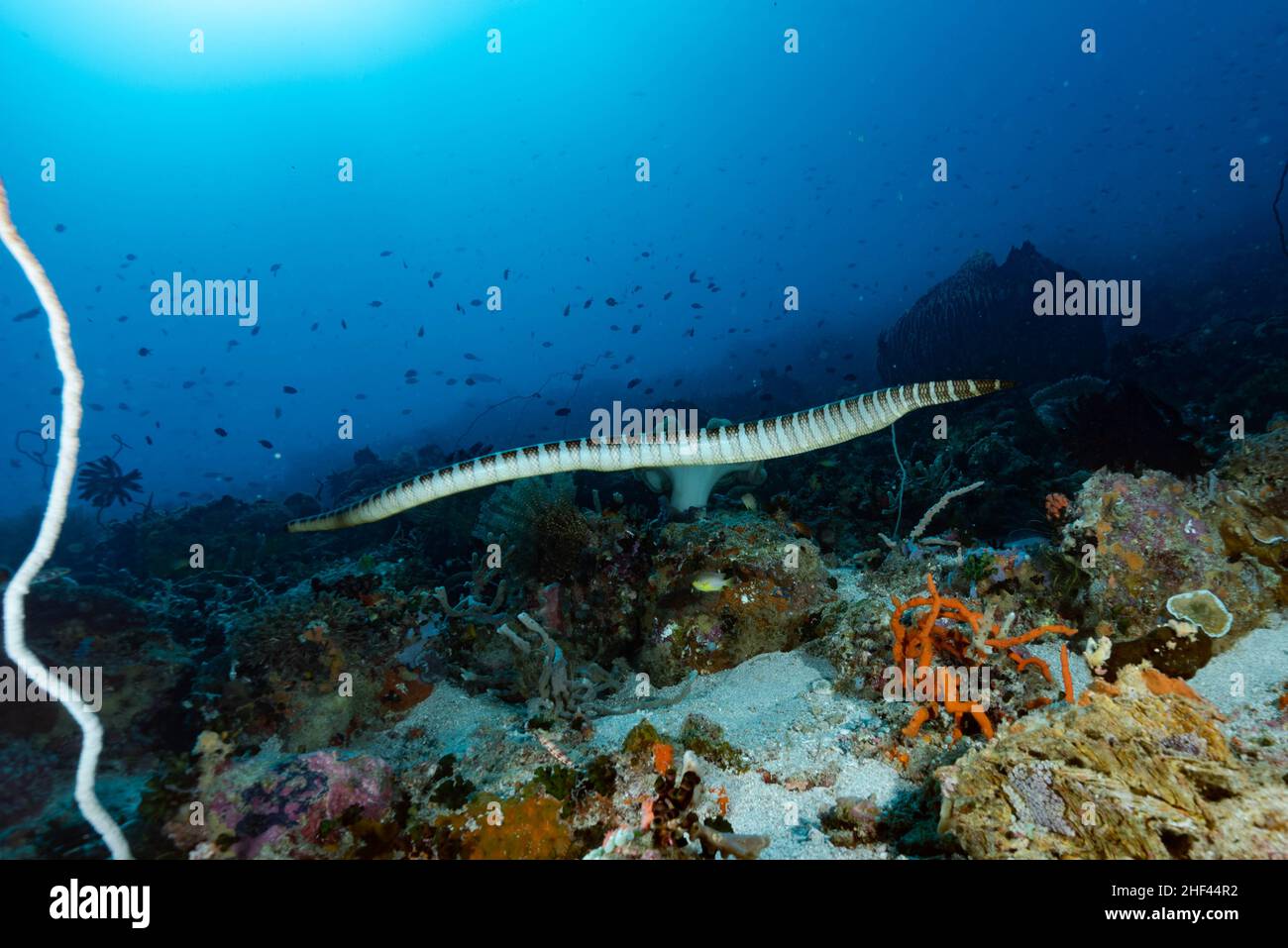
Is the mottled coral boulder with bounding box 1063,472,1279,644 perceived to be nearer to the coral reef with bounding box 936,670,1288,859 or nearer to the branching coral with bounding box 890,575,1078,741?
the branching coral with bounding box 890,575,1078,741

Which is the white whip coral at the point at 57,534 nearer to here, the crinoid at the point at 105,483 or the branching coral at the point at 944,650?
the branching coral at the point at 944,650

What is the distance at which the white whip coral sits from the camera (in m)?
2.05

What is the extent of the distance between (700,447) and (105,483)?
61.6 feet

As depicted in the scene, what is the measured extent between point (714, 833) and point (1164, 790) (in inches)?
73.1

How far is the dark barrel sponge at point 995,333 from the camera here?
1575 cm

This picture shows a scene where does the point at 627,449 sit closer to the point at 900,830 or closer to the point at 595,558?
the point at 595,558

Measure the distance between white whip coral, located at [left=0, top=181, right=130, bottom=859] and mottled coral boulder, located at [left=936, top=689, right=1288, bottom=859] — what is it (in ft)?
11.4

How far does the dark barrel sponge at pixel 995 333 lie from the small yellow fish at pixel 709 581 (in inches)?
548

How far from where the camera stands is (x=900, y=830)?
8.93ft

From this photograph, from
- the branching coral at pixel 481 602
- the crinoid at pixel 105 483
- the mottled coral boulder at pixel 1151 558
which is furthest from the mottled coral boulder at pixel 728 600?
the crinoid at pixel 105 483
